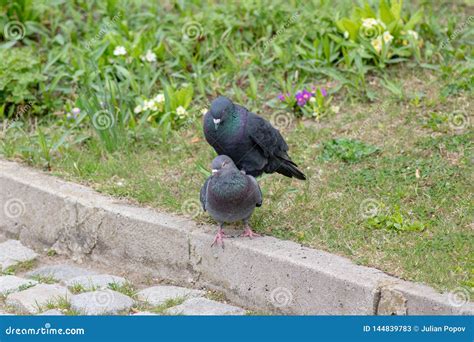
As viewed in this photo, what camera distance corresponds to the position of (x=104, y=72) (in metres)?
7.07

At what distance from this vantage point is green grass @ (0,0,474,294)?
504 centimetres

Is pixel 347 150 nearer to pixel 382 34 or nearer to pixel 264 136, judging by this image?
pixel 264 136

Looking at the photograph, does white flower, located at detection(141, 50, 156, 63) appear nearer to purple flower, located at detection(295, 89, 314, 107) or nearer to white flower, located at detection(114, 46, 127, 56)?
white flower, located at detection(114, 46, 127, 56)

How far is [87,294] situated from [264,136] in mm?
1425

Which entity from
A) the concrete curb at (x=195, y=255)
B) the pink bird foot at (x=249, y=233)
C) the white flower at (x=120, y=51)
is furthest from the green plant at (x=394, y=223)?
the white flower at (x=120, y=51)

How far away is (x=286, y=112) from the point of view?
6.68 m

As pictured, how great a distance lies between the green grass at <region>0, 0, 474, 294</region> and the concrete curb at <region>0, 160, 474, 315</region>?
18cm

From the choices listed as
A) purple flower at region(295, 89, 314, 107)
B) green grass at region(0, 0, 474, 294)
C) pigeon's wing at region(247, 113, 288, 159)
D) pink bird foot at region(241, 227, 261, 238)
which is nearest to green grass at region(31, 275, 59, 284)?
green grass at region(0, 0, 474, 294)

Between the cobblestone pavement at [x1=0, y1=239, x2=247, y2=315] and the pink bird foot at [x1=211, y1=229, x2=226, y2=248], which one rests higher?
the pink bird foot at [x1=211, y1=229, x2=226, y2=248]

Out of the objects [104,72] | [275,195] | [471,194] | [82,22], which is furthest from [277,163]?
[82,22]

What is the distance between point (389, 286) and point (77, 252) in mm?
2204

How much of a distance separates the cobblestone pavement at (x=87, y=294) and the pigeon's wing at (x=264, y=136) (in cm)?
96

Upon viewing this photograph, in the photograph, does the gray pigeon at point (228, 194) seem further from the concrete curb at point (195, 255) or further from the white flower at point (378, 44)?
the white flower at point (378, 44)

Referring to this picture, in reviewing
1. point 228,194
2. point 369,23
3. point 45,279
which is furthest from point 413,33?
point 45,279
